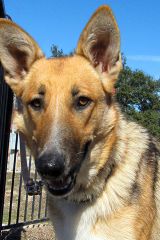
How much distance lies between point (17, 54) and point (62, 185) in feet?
5.43

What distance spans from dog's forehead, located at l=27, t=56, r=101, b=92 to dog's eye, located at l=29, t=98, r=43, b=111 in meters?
0.14

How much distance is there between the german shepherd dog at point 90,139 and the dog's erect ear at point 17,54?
0.04 feet

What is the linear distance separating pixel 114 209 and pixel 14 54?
6.50 ft

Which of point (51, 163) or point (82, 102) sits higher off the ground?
point (82, 102)

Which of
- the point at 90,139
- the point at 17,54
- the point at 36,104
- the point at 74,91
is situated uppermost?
the point at 17,54

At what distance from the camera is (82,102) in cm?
411

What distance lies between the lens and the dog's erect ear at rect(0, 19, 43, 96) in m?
4.54

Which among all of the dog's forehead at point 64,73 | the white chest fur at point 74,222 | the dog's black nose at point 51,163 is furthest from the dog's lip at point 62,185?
the dog's forehead at point 64,73

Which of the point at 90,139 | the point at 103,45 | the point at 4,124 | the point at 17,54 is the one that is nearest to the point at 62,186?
the point at 90,139

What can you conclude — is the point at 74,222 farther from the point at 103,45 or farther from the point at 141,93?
the point at 141,93

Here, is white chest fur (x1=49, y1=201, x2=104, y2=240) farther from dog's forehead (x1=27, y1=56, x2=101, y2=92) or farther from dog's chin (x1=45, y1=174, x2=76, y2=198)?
dog's forehead (x1=27, y1=56, x2=101, y2=92)

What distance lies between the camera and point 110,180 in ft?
14.1

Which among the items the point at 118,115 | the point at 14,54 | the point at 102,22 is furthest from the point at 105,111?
the point at 14,54

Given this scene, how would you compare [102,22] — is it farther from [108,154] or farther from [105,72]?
[108,154]
